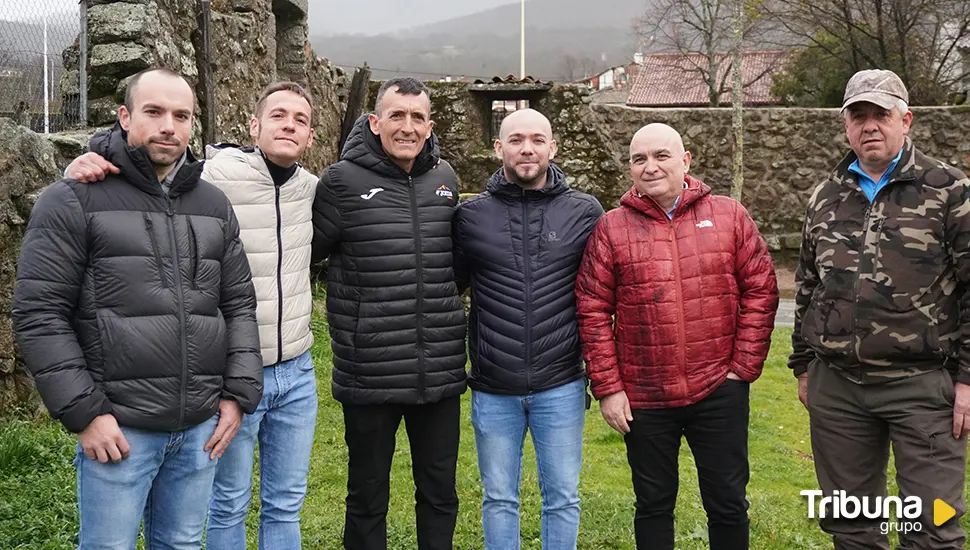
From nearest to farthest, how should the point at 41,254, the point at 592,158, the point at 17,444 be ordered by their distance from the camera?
the point at 41,254
the point at 17,444
the point at 592,158

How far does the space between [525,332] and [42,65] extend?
412cm

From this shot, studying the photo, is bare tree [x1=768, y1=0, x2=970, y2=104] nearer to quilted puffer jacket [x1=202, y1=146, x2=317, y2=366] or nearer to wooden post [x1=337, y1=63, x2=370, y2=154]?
wooden post [x1=337, y1=63, x2=370, y2=154]

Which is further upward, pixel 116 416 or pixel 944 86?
pixel 944 86

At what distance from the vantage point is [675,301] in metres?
3.25

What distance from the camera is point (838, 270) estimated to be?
3.15m

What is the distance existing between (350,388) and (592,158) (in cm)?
978

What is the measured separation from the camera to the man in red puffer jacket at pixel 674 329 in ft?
10.7

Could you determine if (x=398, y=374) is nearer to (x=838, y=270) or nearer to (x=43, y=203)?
(x=43, y=203)

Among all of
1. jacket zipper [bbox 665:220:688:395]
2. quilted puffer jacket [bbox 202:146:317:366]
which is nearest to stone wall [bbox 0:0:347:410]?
quilted puffer jacket [bbox 202:146:317:366]

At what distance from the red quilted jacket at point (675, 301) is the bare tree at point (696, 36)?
93.7ft

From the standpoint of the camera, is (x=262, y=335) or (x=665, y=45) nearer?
(x=262, y=335)

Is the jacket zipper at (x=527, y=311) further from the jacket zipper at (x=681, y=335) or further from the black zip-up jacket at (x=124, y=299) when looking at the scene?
the black zip-up jacket at (x=124, y=299)

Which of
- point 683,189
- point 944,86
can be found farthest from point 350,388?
point 944,86
